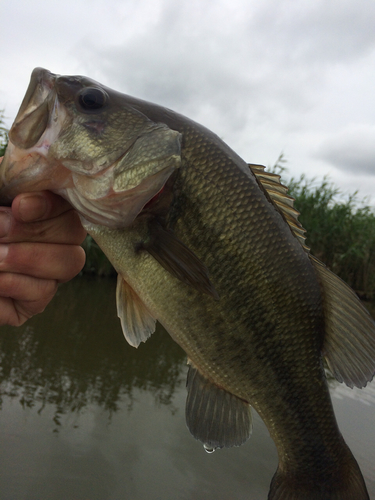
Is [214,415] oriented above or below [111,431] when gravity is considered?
above

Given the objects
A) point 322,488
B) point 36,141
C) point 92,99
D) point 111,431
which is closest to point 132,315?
point 36,141

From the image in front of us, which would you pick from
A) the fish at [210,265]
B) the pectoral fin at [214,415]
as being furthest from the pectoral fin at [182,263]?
the pectoral fin at [214,415]

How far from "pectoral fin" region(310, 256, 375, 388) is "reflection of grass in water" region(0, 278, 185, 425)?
7.57 ft

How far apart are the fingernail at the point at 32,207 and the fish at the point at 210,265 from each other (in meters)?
0.04

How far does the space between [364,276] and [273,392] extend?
358 inches

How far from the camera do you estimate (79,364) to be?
3.96 meters

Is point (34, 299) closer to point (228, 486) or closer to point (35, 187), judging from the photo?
point (35, 187)

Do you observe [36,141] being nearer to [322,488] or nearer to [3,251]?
[3,251]

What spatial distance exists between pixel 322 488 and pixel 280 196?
1.19m

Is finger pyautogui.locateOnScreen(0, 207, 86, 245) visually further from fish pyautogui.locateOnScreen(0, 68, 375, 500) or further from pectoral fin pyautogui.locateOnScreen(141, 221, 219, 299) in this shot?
pectoral fin pyautogui.locateOnScreen(141, 221, 219, 299)

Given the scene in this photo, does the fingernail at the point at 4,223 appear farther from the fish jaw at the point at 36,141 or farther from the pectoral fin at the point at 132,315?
the pectoral fin at the point at 132,315

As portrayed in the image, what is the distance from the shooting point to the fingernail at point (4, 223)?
4.51 ft

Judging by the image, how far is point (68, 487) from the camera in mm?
2266

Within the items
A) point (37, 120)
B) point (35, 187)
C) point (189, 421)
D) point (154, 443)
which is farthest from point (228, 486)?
point (37, 120)
